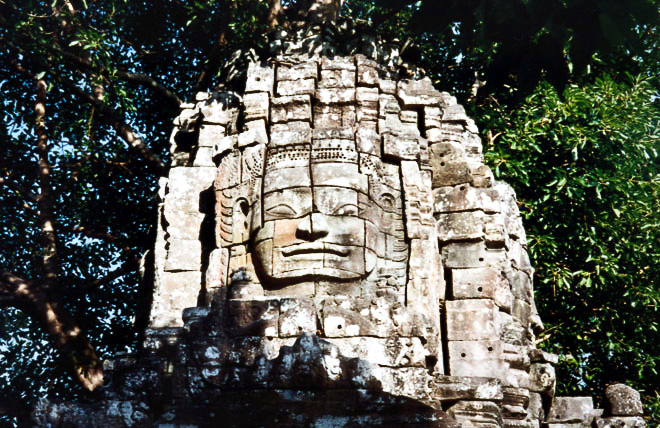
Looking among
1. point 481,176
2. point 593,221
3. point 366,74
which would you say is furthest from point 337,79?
point 593,221

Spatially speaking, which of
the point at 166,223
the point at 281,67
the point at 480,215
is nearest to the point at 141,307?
the point at 166,223

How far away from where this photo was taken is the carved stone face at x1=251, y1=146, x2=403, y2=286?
9656 mm

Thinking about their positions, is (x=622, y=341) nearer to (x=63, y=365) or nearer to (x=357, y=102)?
(x=357, y=102)

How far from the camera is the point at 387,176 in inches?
413

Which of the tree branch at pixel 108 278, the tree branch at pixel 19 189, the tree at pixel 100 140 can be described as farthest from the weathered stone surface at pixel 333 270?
the tree branch at pixel 19 189

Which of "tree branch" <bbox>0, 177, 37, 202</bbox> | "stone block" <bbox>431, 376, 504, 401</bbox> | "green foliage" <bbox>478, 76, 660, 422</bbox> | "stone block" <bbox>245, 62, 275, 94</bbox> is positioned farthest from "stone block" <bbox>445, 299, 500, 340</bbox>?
"tree branch" <bbox>0, 177, 37, 202</bbox>

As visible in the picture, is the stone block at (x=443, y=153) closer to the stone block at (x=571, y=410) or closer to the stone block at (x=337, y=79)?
the stone block at (x=337, y=79)

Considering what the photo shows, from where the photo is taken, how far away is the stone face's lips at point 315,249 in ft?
31.6

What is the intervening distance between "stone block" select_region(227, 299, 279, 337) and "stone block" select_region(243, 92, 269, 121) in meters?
3.02

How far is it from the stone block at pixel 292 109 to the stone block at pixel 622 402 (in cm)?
483

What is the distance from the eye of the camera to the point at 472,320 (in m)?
10.3

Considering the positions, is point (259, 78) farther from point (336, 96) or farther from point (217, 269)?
point (217, 269)

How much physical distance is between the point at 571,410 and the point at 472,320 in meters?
2.06

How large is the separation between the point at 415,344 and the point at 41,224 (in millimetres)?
8321
